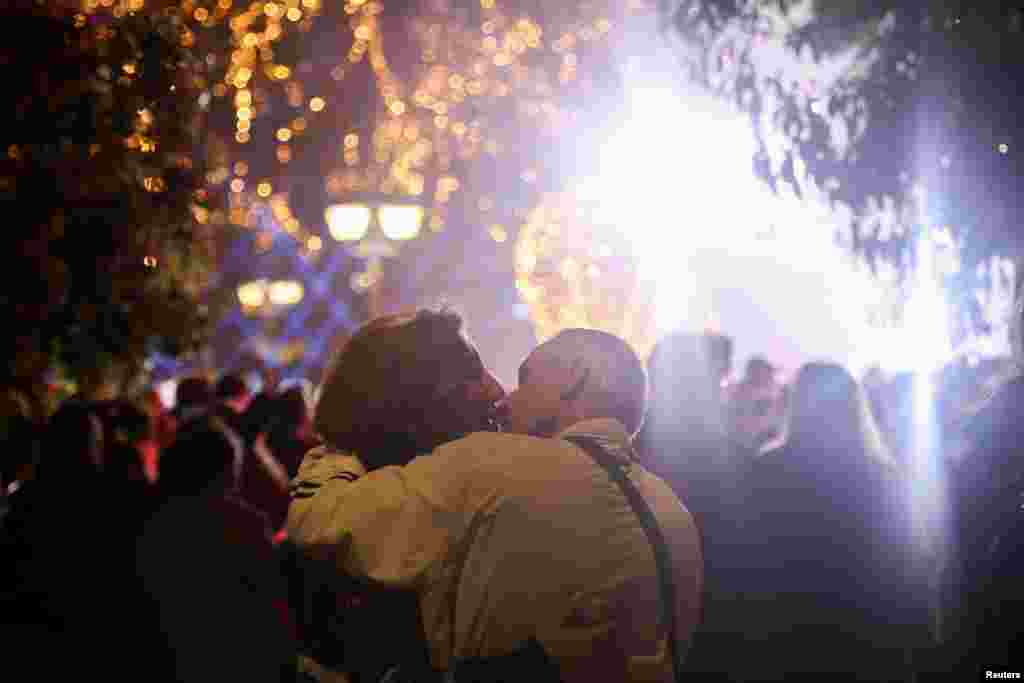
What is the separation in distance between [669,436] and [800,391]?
127cm

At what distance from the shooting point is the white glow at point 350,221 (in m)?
17.0

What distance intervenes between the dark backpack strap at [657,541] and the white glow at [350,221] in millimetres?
12937

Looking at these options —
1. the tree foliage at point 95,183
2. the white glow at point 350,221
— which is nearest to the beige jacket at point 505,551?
the tree foliage at point 95,183

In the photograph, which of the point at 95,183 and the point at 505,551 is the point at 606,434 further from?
the point at 95,183

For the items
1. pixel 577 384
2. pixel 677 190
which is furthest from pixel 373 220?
pixel 577 384

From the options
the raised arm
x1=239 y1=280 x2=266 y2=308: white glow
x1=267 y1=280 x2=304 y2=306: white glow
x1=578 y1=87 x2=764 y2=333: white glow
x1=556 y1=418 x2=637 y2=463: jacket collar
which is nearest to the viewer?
the raised arm

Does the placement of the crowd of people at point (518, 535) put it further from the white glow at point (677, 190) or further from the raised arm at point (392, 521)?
the white glow at point (677, 190)

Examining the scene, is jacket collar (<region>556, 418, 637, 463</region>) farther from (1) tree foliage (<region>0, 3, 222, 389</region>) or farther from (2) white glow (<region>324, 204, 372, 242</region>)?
(2) white glow (<region>324, 204, 372, 242</region>)

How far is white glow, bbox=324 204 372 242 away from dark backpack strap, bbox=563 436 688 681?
1294cm

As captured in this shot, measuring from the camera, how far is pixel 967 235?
694 centimetres

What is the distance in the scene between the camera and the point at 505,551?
4.01 metres

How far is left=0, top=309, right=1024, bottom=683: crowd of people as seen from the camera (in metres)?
4.04

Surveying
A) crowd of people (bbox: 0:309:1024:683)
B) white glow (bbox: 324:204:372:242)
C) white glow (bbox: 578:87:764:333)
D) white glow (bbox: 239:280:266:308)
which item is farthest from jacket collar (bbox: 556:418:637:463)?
white glow (bbox: 239:280:266:308)

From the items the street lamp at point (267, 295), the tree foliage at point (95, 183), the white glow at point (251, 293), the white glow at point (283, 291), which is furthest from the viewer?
the white glow at point (283, 291)
